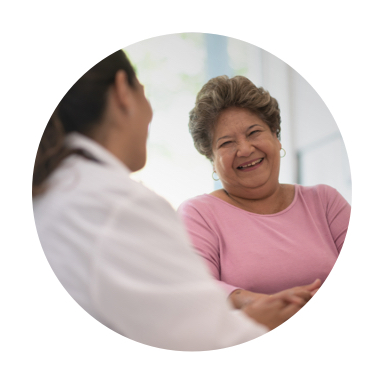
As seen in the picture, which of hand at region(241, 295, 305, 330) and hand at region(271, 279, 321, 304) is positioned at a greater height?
hand at region(271, 279, 321, 304)

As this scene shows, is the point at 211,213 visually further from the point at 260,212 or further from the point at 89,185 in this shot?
the point at 89,185

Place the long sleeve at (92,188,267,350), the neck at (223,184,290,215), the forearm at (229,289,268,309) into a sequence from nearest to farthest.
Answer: the long sleeve at (92,188,267,350)
the forearm at (229,289,268,309)
the neck at (223,184,290,215)

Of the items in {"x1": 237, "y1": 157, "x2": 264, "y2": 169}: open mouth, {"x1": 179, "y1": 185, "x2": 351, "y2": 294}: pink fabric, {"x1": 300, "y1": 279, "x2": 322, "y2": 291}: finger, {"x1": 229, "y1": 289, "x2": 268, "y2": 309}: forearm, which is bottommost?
{"x1": 229, "y1": 289, "x2": 268, "y2": 309}: forearm

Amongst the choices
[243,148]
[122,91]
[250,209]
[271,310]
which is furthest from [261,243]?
[122,91]

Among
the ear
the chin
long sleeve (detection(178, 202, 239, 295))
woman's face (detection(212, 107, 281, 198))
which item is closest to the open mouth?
woman's face (detection(212, 107, 281, 198))

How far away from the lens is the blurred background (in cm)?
134

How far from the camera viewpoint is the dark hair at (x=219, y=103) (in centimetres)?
135

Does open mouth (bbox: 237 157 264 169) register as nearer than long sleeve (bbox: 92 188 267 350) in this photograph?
No

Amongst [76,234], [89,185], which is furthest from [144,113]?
[76,234]

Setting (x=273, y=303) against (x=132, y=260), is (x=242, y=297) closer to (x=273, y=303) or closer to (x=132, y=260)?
(x=273, y=303)

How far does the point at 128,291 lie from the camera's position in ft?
3.96

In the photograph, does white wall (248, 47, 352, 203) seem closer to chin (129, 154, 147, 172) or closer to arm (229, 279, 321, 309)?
arm (229, 279, 321, 309)

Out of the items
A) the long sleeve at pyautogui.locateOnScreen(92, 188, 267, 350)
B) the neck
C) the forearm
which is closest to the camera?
the long sleeve at pyautogui.locateOnScreen(92, 188, 267, 350)

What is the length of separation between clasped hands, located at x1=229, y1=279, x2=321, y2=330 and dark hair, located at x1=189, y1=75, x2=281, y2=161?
18.9 inches
